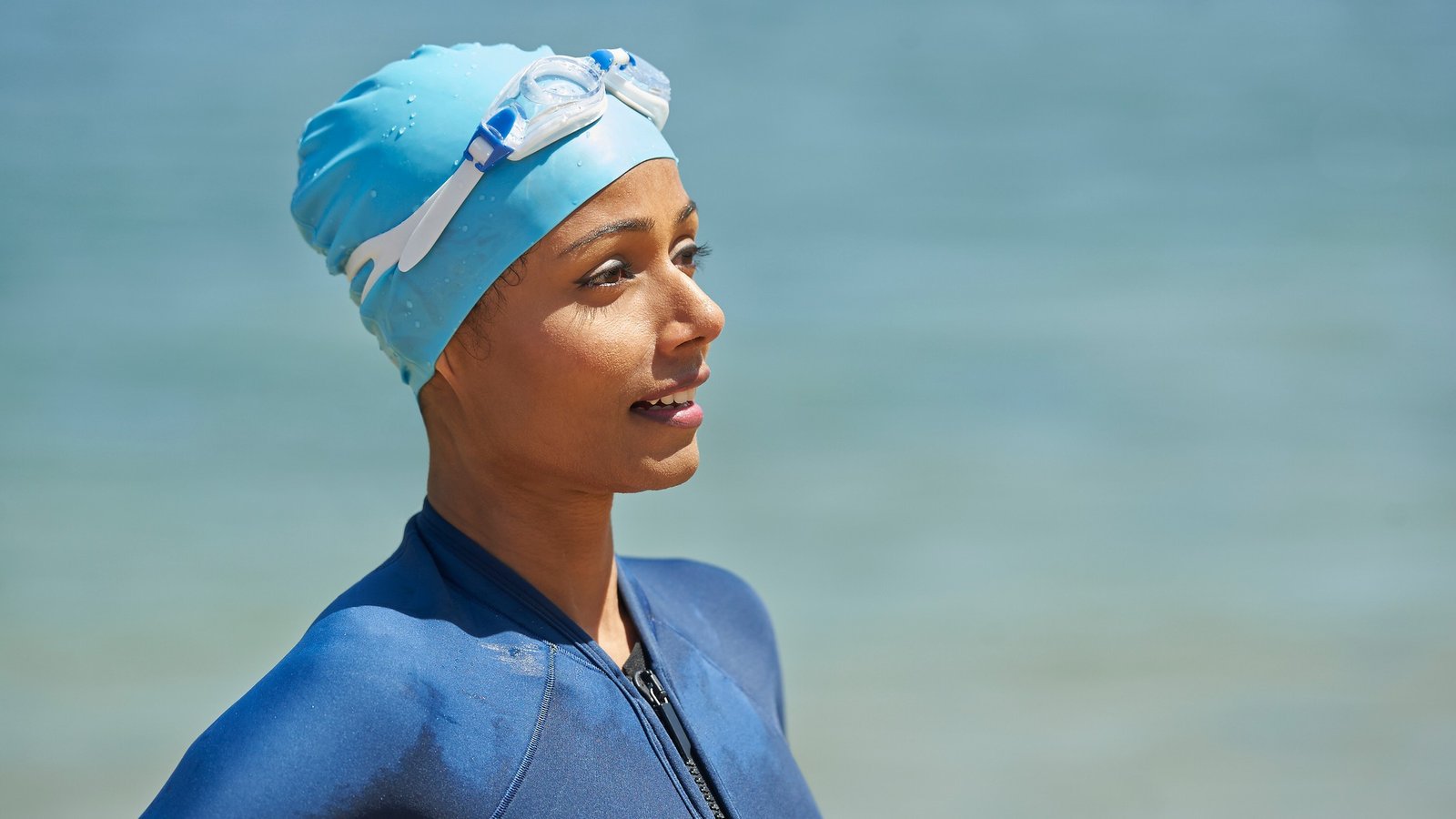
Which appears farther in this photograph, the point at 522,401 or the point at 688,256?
the point at 688,256

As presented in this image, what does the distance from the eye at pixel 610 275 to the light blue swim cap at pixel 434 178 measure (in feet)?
0.31

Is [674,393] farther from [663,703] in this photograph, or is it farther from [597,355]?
[663,703]

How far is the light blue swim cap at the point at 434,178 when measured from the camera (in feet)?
8.15

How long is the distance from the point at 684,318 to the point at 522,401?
28cm

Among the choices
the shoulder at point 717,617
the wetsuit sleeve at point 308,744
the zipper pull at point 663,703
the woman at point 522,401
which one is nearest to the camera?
the wetsuit sleeve at point 308,744

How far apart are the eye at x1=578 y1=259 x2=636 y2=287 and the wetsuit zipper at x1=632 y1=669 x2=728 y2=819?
62 cm

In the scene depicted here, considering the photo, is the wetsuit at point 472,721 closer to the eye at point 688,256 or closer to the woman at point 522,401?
the woman at point 522,401

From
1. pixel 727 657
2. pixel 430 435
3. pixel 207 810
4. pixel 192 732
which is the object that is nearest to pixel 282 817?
pixel 207 810

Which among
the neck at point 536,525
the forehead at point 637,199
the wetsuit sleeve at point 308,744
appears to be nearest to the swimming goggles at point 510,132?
the forehead at point 637,199

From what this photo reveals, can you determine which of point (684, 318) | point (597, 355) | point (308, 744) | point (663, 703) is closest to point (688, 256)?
point (684, 318)

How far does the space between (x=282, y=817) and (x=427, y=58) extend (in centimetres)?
117

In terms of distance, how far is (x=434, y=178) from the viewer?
A: 250 cm

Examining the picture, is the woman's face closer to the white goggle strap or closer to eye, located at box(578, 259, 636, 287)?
eye, located at box(578, 259, 636, 287)

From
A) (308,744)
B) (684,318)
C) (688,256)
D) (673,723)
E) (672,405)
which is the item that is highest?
(688,256)
